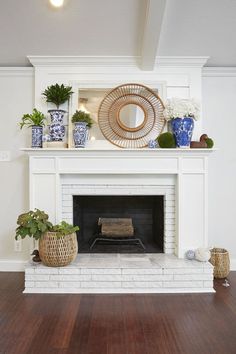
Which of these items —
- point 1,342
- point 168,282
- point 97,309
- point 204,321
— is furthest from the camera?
point 168,282

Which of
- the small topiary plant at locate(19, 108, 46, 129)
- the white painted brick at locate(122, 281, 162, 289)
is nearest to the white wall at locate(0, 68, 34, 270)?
the small topiary plant at locate(19, 108, 46, 129)

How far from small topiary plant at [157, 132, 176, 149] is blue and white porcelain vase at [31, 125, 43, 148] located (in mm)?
1207

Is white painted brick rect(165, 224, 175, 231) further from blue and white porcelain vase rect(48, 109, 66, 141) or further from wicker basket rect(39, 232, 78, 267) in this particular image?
blue and white porcelain vase rect(48, 109, 66, 141)

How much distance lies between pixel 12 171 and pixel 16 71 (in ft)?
3.62

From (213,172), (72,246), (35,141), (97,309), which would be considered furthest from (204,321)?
(35,141)

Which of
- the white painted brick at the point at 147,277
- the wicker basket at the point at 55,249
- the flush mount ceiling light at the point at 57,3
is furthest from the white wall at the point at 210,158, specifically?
the flush mount ceiling light at the point at 57,3

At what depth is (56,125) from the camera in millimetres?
2879

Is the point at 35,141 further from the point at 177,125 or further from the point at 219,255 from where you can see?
the point at 219,255

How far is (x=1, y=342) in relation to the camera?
5.97 feet

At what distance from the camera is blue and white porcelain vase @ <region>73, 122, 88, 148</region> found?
2834 mm

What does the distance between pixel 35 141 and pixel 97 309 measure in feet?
5.48

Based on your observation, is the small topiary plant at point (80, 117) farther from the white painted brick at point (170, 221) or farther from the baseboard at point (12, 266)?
the baseboard at point (12, 266)

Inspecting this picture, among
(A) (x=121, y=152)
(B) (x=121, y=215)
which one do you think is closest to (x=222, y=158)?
(A) (x=121, y=152)

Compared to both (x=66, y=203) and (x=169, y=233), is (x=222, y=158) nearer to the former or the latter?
(x=169, y=233)
